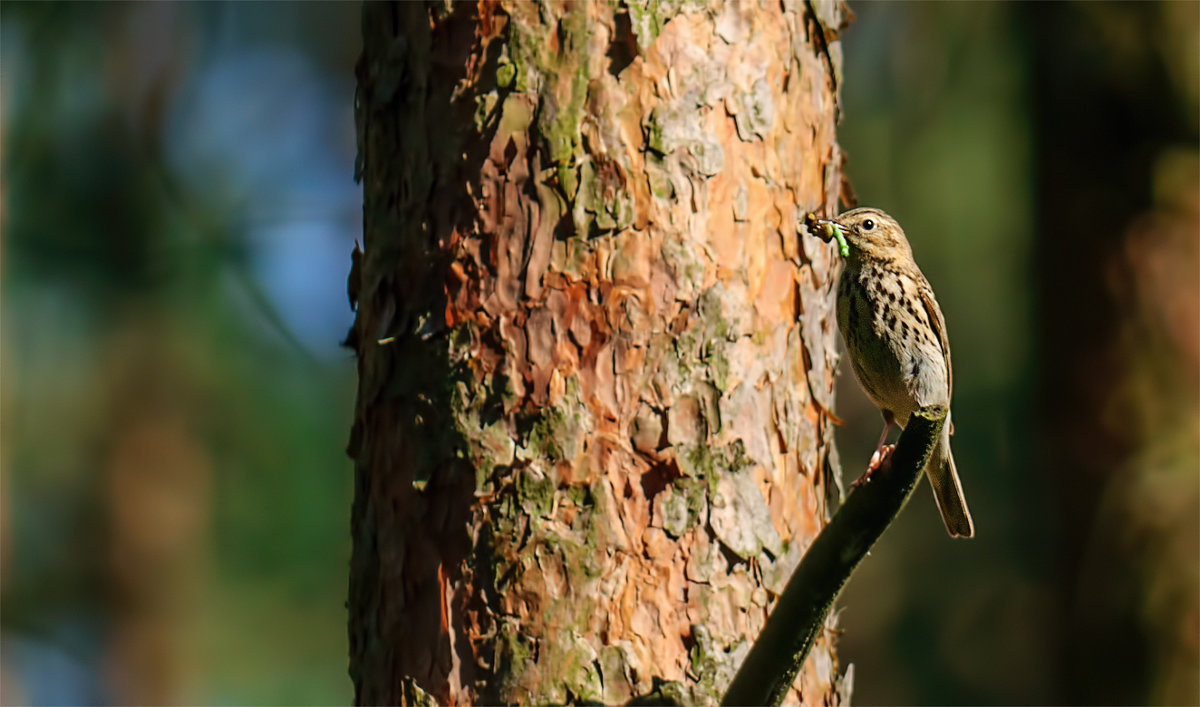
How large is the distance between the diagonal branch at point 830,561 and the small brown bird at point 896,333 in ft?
5.89

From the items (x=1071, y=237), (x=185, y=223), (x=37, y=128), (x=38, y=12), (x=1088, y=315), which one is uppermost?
(x=38, y=12)

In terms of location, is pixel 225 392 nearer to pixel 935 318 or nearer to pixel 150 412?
pixel 150 412

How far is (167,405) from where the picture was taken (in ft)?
35.0

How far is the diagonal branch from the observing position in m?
1.78

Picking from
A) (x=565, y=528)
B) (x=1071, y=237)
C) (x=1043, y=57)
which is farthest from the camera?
(x=1043, y=57)

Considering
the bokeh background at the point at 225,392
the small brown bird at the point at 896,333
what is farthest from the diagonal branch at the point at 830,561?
the bokeh background at the point at 225,392

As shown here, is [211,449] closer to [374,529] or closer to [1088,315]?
[1088,315]

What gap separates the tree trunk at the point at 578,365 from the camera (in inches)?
91.4

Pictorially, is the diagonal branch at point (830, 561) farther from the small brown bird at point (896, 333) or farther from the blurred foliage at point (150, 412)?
the blurred foliage at point (150, 412)

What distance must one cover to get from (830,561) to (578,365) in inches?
29.7

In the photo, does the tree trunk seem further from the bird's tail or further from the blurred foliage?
the blurred foliage

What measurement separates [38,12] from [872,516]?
33.6ft

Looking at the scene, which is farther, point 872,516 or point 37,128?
point 37,128

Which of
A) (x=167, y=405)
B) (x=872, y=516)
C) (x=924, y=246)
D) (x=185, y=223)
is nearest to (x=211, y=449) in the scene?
(x=167, y=405)
